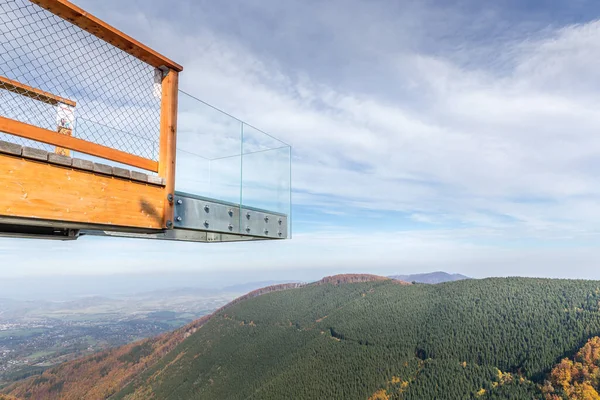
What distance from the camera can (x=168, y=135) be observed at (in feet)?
15.0

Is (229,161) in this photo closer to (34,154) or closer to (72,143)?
(72,143)

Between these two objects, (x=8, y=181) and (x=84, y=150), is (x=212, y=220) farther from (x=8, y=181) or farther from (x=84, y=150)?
(x=8, y=181)

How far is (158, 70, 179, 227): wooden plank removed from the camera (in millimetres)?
4531

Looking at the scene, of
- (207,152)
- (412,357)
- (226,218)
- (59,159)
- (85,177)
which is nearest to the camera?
(59,159)

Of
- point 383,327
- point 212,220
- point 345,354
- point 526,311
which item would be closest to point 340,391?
point 345,354

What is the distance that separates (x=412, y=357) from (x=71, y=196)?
16908 centimetres

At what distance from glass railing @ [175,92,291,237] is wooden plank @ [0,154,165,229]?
1341 mm

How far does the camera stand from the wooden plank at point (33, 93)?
420 cm

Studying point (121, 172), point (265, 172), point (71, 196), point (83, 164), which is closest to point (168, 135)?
point (121, 172)

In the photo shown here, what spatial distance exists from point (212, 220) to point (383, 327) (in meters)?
180

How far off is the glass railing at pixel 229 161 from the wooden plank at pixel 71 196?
1341mm

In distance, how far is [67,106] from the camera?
500 centimetres

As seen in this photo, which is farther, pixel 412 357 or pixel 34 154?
pixel 412 357

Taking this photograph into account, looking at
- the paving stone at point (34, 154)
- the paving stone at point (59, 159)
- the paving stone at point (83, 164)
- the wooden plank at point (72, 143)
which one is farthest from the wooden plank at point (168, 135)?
the paving stone at point (34, 154)
